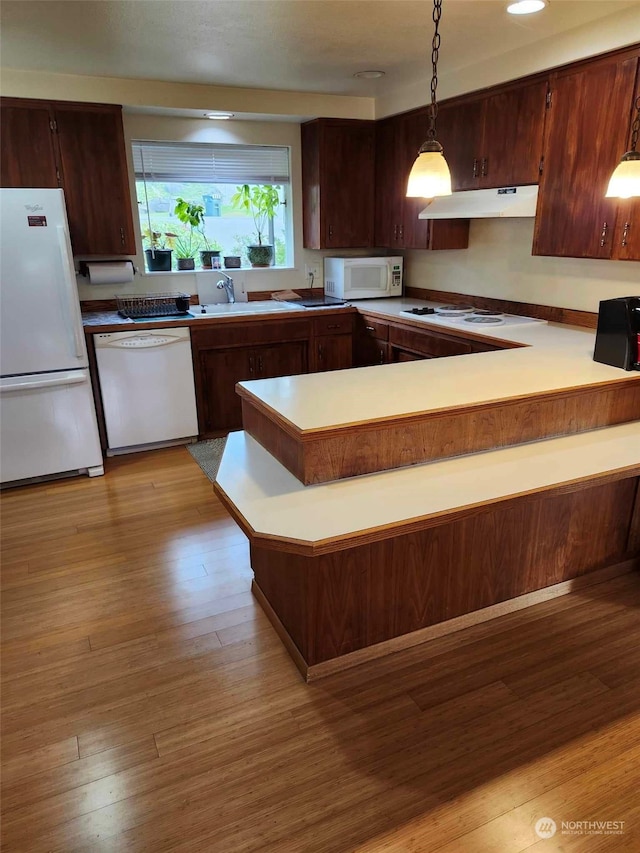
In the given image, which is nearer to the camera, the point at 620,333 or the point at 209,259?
the point at 620,333

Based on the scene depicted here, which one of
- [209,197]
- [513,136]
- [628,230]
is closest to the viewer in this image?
[628,230]

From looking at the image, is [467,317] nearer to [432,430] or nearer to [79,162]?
[432,430]

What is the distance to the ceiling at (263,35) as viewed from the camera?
2.70 m

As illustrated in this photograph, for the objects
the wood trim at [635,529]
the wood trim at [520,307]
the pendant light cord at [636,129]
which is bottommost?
the wood trim at [635,529]

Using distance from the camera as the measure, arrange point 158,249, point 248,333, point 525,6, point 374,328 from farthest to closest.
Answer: point 158,249 < point 374,328 < point 248,333 < point 525,6

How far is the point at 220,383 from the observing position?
434 cm

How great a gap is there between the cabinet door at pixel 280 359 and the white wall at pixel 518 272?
4.10 feet

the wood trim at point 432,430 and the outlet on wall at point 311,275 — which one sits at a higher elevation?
the outlet on wall at point 311,275

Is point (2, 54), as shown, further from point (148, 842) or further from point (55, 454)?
point (148, 842)

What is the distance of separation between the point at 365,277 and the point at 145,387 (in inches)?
78.8

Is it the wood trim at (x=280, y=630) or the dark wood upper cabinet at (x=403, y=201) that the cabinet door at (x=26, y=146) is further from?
the wood trim at (x=280, y=630)

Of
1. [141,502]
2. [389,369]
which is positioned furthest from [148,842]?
[141,502]

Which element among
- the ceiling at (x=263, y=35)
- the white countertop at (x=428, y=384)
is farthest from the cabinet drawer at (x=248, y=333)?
the white countertop at (x=428, y=384)

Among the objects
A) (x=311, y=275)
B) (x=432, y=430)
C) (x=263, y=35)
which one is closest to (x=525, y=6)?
(x=263, y=35)
